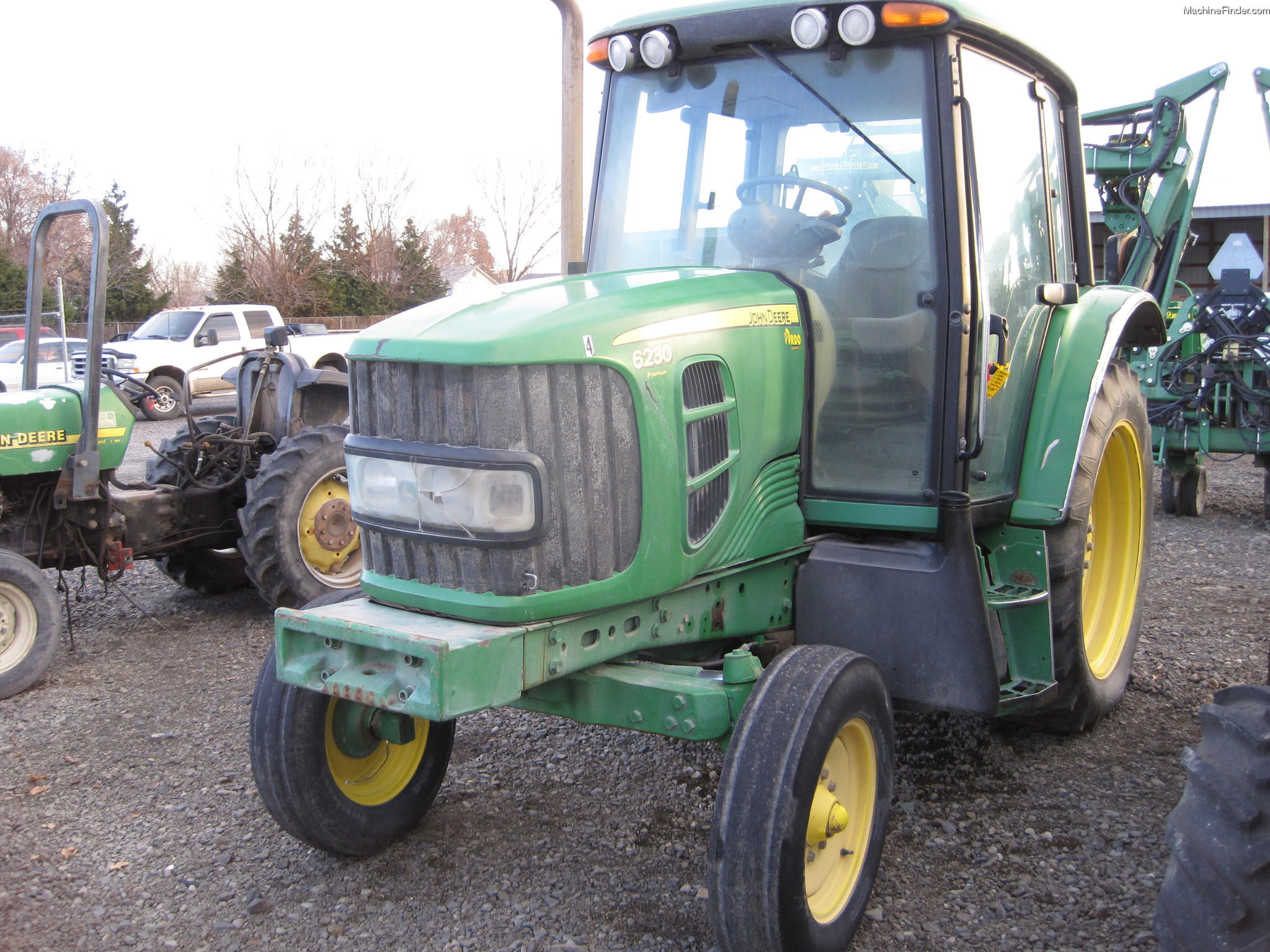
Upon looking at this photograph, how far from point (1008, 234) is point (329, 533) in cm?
355

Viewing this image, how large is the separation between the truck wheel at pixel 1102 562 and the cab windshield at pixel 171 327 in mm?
16482

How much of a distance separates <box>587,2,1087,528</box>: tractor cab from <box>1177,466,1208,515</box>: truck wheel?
17.2 ft

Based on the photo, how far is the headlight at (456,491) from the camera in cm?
250

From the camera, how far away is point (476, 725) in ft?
13.8

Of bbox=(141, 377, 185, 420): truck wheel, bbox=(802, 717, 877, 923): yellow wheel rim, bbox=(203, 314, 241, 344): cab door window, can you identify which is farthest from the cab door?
bbox=(802, 717, 877, 923): yellow wheel rim

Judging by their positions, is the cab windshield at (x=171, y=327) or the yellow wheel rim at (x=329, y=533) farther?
the cab windshield at (x=171, y=327)

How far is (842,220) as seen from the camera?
10.4 feet

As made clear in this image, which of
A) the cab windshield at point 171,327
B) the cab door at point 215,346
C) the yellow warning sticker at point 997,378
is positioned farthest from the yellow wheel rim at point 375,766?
the cab windshield at point 171,327

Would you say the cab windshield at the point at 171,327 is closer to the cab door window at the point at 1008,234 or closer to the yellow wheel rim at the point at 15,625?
the yellow wheel rim at the point at 15,625

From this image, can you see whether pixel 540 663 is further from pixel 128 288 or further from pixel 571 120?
pixel 128 288

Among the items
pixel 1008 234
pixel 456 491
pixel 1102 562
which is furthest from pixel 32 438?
pixel 1102 562

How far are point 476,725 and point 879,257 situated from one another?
2358 mm

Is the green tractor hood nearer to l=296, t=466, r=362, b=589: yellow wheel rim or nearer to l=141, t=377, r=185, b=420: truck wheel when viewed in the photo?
l=296, t=466, r=362, b=589: yellow wheel rim

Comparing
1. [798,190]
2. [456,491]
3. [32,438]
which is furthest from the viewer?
[32,438]
